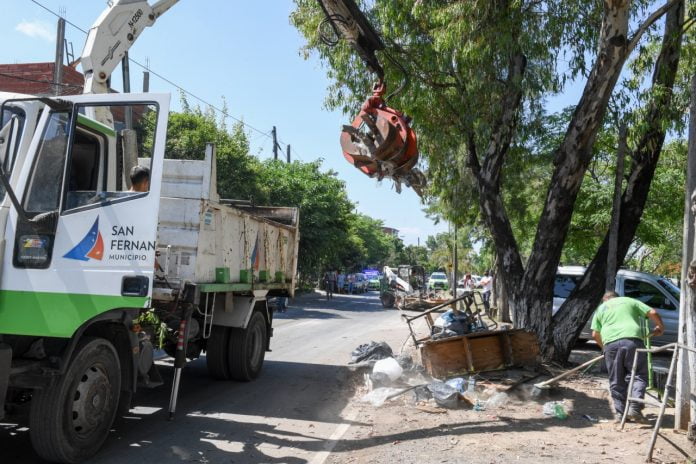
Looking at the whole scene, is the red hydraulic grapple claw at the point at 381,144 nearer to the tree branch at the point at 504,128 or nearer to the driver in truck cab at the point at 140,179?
the driver in truck cab at the point at 140,179

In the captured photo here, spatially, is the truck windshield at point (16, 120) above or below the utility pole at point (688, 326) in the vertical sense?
above

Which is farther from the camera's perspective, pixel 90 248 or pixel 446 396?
pixel 446 396

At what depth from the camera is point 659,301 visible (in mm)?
12703

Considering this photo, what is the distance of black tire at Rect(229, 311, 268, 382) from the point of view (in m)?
8.35

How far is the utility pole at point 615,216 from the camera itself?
871 cm

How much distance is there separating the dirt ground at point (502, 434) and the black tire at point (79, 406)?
199 cm

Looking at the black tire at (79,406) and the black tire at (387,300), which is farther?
the black tire at (387,300)

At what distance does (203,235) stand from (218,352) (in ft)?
7.87

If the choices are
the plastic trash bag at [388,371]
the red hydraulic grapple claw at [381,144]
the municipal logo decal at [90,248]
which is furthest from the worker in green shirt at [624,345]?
the municipal logo decal at [90,248]

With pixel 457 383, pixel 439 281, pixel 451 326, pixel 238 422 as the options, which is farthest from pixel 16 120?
pixel 439 281

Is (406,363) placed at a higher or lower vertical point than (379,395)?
higher

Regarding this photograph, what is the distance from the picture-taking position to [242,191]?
2309 centimetres

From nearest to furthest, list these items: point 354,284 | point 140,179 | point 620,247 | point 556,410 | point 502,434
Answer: point 140,179, point 502,434, point 556,410, point 620,247, point 354,284

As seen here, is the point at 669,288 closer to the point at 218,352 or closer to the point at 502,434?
the point at 502,434
